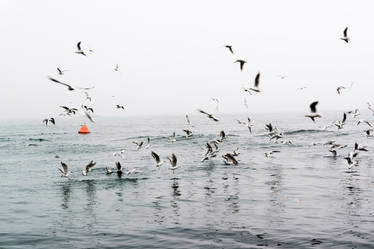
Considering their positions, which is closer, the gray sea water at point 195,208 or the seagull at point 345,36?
the gray sea water at point 195,208

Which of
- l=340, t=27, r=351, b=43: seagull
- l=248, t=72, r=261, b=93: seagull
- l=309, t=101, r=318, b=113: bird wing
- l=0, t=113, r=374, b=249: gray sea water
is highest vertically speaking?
l=340, t=27, r=351, b=43: seagull

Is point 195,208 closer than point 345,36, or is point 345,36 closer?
point 195,208

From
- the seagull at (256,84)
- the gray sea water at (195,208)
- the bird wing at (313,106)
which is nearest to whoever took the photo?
the bird wing at (313,106)

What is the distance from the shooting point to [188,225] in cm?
1320

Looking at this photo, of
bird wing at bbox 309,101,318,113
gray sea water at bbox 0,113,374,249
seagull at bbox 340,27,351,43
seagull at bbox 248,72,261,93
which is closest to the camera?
bird wing at bbox 309,101,318,113

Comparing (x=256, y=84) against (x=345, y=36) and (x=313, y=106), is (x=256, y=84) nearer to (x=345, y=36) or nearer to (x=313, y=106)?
(x=313, y=106)

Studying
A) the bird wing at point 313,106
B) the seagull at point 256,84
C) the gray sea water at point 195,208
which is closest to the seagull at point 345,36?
the seagull at point 256,84

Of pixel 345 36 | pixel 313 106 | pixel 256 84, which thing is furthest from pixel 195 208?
pixel 345 36

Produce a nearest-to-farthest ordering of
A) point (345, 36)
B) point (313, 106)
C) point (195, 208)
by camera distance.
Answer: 1. point (313, 106)
2. point (195, 208)
3. point (345, 36)

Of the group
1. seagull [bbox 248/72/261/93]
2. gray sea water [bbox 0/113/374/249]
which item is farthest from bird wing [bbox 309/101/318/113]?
gray sea water [bbox 0/113/374/249]

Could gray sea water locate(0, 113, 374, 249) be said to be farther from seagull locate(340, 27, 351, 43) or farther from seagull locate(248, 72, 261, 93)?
seagull locate(340, 27, 351, 43)

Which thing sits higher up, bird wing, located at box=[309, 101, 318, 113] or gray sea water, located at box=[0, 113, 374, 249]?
bird wing, located at box=[309, 101, 318, 113]

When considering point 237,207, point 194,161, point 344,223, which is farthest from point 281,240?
point 194,161

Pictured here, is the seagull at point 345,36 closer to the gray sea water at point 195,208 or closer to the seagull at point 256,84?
the seagull at point 256,84
